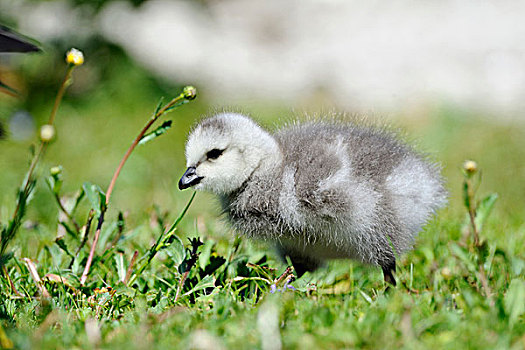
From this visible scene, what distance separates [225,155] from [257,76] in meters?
4.92

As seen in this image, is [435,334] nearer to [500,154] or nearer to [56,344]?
[56,344]

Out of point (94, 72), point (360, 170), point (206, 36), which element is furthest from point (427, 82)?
Result: point (360, 170)

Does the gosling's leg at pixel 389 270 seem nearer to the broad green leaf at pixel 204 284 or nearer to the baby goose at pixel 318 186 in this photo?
the baby goose at pixel 318 186

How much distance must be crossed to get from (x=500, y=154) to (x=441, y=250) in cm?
253

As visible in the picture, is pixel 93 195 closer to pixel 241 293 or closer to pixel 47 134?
pixel 47 134

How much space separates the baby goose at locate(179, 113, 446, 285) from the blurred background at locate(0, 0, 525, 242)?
138 centimetres

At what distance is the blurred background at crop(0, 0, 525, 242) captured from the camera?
5.06 m

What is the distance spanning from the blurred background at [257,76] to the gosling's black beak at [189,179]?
136 cm

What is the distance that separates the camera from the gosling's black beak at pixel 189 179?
252 cm

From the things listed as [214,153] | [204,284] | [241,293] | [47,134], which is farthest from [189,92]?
[241,293]

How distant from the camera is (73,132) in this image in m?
5.62

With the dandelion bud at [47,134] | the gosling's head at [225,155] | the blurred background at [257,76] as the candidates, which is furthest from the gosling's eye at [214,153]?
the blurred background at [257,76]

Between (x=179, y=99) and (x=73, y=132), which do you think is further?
(x=73, y=132)

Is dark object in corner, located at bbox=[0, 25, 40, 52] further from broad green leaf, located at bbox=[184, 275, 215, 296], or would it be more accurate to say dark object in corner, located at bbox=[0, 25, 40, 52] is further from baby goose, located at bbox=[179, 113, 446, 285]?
broad green leaf, located at bbox=[184, 275, 215, 296]
